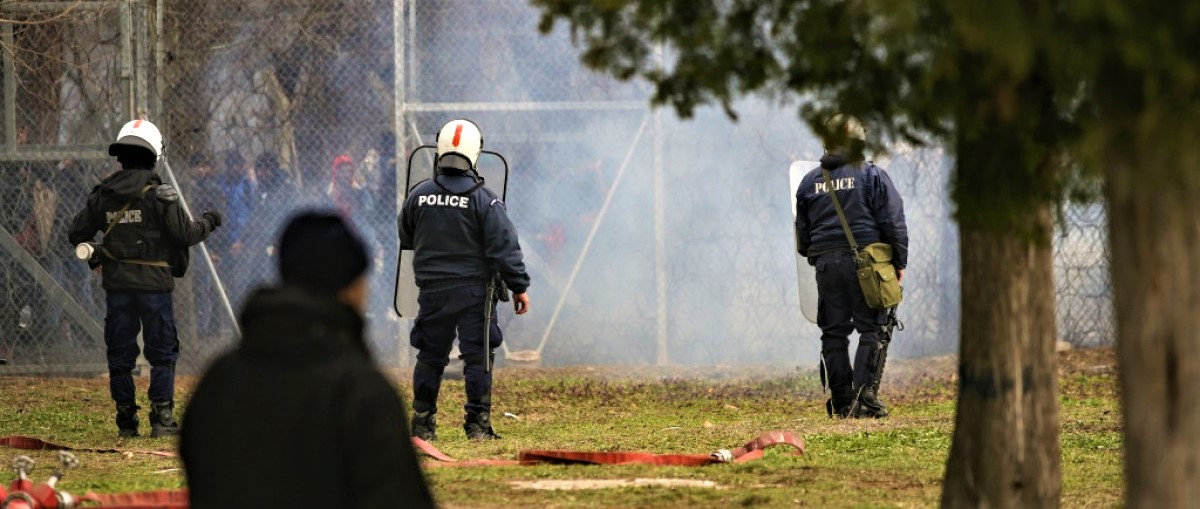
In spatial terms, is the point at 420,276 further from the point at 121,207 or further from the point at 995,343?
the point at 995,343

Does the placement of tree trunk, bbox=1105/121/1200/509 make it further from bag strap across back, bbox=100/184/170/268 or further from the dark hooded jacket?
bag strap across back, bbox=100/184/170/268

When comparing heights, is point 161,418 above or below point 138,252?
below

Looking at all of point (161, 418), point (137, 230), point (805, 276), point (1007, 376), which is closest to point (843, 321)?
point (805, 276)

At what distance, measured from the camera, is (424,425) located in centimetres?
1000

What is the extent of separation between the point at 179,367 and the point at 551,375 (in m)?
3.21

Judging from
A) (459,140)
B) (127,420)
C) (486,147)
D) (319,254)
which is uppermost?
(486,147)

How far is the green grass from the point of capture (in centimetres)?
705

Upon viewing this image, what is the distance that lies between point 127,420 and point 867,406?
4.60 m

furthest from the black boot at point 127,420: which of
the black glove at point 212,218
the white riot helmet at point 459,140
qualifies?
the white riot helmet at point 459,140

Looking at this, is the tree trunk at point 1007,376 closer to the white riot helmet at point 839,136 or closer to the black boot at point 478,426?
the white riot helmet at point 839,136

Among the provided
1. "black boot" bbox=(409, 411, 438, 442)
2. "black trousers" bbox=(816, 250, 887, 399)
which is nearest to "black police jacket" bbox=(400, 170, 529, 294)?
"black boot" bbox=(409, 411, 438, 442)

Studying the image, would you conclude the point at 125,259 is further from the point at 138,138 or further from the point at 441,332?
the point at 441,332

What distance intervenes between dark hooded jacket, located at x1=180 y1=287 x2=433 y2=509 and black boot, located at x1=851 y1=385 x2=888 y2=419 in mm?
8115

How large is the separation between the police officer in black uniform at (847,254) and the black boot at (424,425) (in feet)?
8.78
